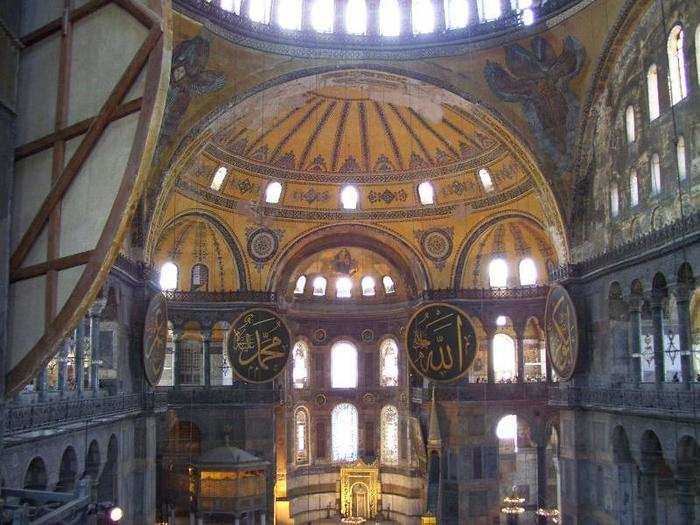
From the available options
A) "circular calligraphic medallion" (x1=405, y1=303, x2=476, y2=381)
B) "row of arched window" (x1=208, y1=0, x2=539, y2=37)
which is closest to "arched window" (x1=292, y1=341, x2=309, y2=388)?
"circular calligraphic medallion" (x1=405, y1=303, x2=476, y2=381)

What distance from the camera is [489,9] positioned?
2098 centimetres

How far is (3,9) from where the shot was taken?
5012 mm

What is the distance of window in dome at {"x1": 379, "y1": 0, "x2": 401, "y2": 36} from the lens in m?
21.6

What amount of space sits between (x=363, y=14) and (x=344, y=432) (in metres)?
15.5

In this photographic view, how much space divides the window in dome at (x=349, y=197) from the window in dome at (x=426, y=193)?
215cm

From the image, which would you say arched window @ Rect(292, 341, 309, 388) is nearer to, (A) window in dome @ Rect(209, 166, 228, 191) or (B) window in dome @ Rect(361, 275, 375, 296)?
(B) window in dome @ Rect(361, 275, 375, 296)

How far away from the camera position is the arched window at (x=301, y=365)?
28.5 meters

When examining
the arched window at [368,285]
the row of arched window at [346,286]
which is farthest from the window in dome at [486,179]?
the arched window at [368,285]

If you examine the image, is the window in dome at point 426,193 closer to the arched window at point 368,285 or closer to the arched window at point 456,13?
the arched window at point 368,285

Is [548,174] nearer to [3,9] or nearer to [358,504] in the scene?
[358,504]

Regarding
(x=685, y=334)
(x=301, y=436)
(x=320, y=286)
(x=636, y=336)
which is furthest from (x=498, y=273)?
(x=685, y=334)

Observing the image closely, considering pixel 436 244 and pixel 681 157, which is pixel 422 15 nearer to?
pixel 436 244

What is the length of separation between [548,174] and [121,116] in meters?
17.3

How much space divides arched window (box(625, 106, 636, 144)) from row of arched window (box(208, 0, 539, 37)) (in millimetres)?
4542
